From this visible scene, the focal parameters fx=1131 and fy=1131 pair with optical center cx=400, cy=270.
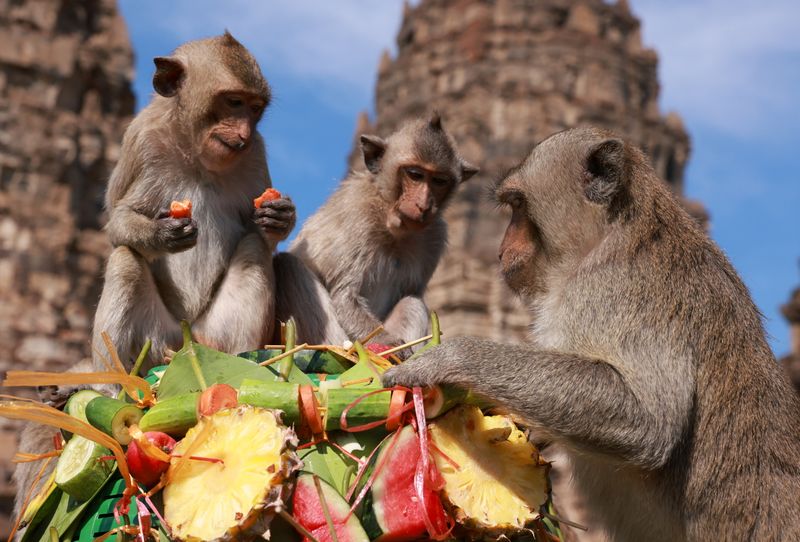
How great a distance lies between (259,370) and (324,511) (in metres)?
0.57

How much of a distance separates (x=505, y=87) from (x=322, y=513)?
37995mm

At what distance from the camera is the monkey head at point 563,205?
4.21 m

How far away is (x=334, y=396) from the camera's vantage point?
3131 mm

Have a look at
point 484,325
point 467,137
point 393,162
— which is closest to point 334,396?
point 393,162

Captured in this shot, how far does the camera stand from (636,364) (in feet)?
12.6

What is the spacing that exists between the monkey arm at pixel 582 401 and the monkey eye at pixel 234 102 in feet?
4.87

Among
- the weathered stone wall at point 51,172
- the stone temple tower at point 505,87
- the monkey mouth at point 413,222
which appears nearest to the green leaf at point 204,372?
the monkey mouth at point 413,222

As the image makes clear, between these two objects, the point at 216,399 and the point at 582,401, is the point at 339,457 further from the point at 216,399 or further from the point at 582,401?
the point at 582,401

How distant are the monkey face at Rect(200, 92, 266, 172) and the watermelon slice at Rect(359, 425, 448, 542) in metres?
1.81

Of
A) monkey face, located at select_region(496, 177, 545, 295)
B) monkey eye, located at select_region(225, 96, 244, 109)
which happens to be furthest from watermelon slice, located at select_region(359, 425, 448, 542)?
monkey eye, located at select_region(225, 96, 244, 109)

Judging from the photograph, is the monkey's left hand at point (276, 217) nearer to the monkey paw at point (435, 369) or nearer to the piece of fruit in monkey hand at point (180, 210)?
the piece of fruit in monkey hand at point (180, 210)

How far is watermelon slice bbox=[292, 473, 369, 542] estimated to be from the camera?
116 inches

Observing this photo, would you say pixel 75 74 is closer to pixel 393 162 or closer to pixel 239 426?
pixel 393 162

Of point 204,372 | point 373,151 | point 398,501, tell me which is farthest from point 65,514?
point 373,151
